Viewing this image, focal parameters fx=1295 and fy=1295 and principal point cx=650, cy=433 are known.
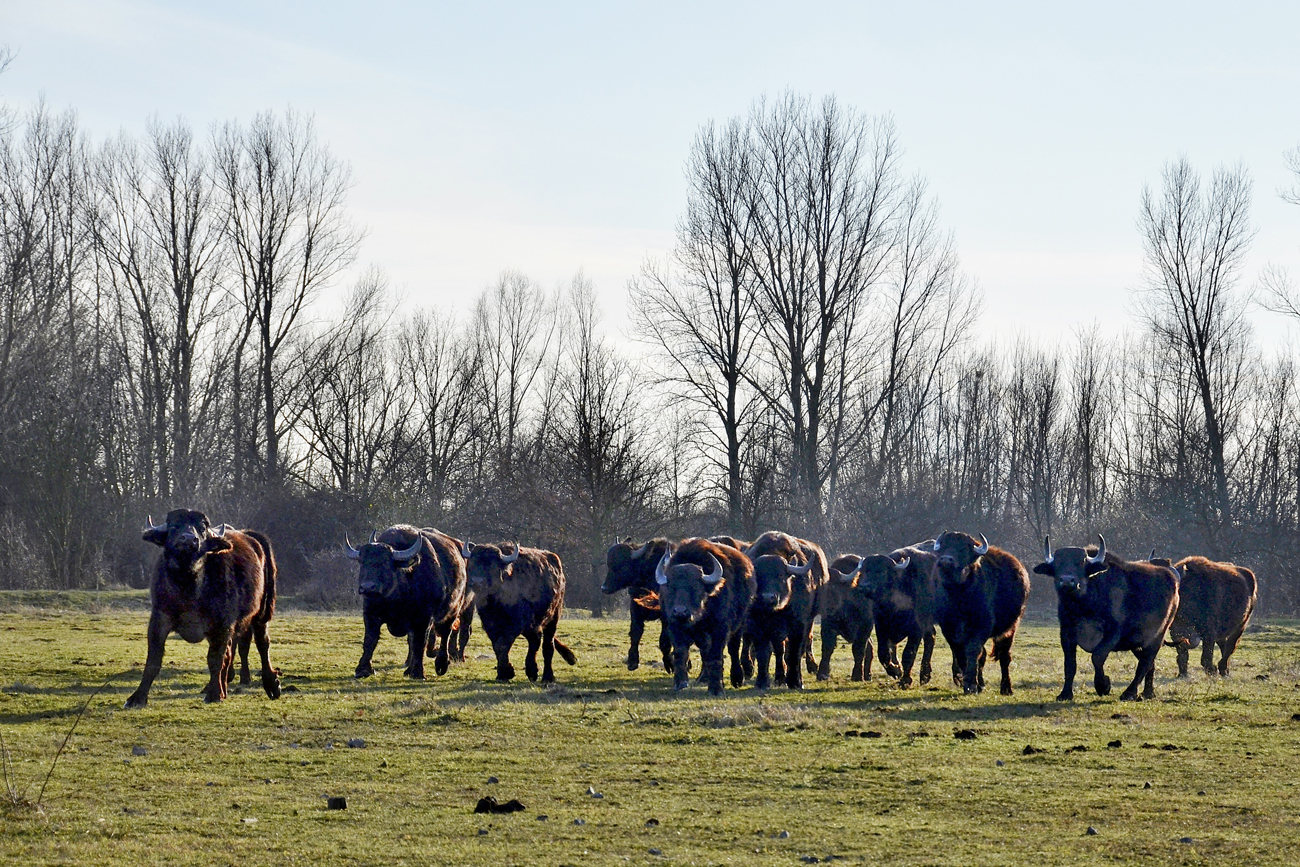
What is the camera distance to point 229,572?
14.8 m

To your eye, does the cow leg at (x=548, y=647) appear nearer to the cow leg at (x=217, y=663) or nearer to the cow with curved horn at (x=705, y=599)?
the cow with curved horn at (x=705, y=599)

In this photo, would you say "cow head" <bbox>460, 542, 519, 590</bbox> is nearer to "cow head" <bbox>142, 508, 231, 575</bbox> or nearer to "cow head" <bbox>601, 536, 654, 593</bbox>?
"cow head" <bbox>601, 536, 654, 593</bbox>

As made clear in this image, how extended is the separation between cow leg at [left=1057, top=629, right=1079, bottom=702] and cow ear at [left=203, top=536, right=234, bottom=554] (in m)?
10.5

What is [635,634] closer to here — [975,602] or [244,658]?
[975,602]

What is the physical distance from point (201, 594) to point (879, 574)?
9618 millimetres

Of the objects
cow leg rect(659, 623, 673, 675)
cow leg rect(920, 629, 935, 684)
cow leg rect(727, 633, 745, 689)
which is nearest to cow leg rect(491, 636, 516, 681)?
cow leg rect(659, 623, 673, 675)

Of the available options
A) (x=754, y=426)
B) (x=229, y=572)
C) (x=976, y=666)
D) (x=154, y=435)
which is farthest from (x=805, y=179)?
(x=229, y=572)

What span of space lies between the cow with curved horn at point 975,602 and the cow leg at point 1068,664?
1070mm

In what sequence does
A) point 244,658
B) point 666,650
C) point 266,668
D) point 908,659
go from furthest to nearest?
point 666,650
point 908,659
point 244,658
point 266,668

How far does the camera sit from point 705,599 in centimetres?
1688

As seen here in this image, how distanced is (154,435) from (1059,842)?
157 feet

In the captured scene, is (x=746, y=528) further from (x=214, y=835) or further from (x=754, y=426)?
(x=214, y=835)

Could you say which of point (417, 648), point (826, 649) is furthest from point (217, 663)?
point (826, 649)

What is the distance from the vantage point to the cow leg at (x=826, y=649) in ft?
66.6
